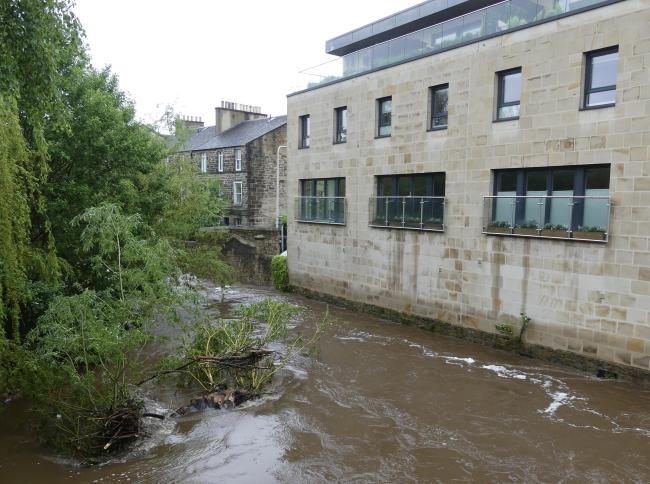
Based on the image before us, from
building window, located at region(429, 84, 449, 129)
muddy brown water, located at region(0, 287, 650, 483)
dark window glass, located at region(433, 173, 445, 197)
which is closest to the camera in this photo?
muddy brown water, located at region(0, 287, 650, 483)

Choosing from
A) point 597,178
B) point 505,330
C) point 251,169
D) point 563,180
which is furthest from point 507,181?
point 251,169

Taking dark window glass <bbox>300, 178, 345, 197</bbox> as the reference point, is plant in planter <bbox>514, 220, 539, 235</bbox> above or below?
below

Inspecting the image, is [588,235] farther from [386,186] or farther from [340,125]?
[340,125]

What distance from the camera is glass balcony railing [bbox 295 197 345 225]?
18969 mm

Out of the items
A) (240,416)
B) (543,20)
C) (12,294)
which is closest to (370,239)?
(543,20)

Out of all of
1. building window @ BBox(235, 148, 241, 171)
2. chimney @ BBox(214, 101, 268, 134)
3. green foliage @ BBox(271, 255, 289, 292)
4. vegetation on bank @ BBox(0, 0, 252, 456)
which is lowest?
green foliage @ BBox(271, 255, 289, 292)

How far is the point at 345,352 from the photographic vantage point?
1366 cm

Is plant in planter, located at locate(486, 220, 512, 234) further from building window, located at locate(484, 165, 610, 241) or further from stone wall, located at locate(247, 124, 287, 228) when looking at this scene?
stone wall, located at locate(247, 124, 287, 228)

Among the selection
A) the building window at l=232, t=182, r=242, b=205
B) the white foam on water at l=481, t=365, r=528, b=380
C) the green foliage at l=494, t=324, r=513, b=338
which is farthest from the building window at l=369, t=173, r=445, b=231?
the building window at l=232, t=182, r=242, b=205

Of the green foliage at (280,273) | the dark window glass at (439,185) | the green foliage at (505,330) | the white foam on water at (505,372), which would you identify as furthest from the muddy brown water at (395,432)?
the green foliage at (280,273)

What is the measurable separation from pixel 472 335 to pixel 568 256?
11.8 ft

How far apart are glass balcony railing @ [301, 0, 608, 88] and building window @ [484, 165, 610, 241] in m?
3.57

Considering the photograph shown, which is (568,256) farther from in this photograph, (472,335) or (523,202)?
(472,335)

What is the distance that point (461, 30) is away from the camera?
47.2 ft
